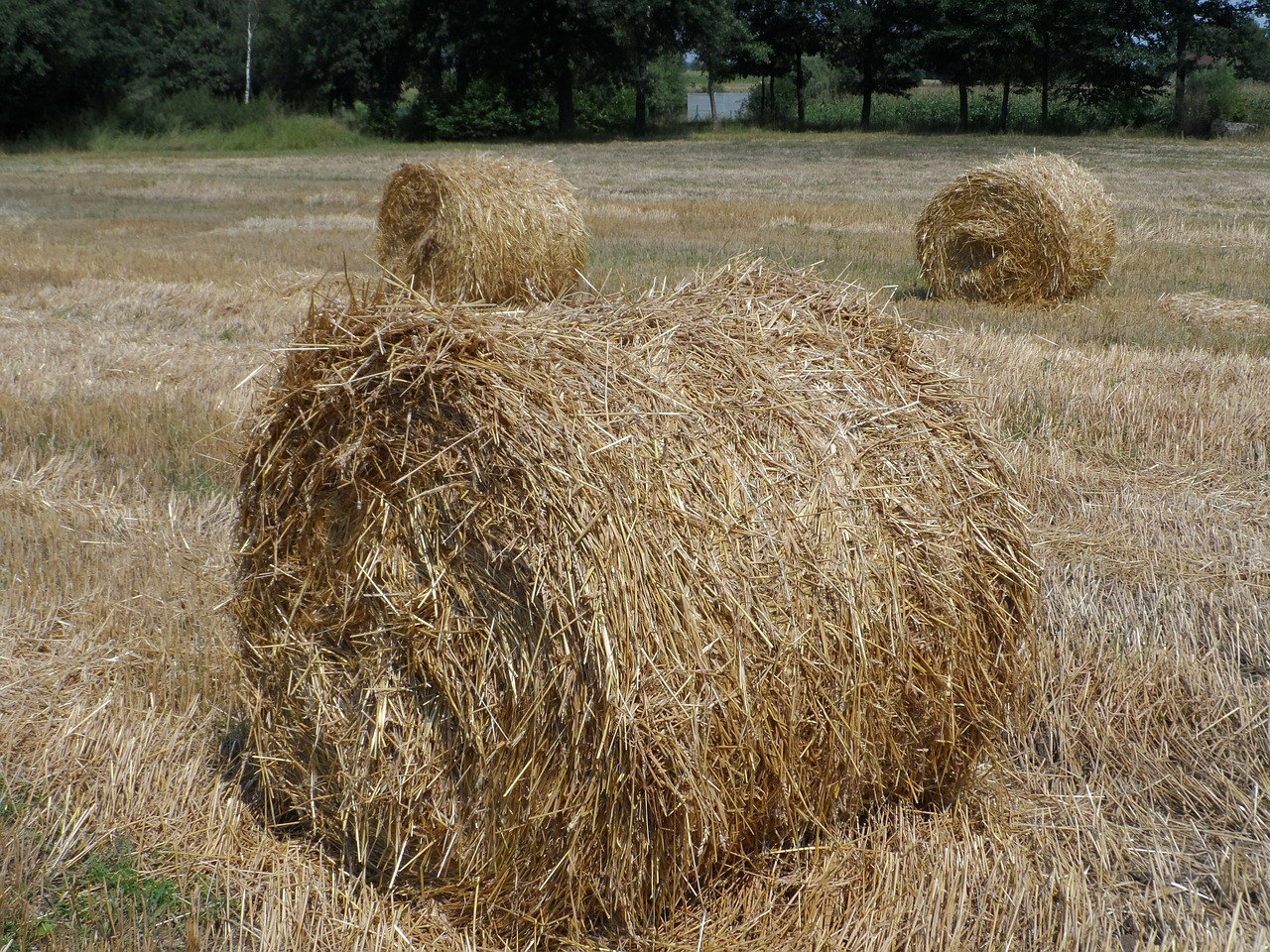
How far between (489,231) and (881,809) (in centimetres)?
853

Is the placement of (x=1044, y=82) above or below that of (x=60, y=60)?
below

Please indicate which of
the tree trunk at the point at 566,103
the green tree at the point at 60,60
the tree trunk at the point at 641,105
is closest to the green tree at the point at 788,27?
the tree trunk at the point at 641,105

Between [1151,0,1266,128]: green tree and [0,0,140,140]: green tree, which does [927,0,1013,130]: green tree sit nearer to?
[1151,0,1266,128]: green tree

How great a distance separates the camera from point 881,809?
11.5 ft

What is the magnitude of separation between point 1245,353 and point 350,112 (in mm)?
52192

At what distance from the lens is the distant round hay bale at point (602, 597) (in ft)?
9.46

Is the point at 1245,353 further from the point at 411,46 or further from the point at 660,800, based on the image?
the point at 411,46

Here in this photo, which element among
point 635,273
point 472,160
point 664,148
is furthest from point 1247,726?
point 664,148

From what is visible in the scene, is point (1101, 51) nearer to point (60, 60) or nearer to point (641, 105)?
point (641, 105)

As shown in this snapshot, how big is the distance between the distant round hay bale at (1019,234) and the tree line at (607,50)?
33.7 metres

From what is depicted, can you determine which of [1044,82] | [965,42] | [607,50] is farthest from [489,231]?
[965,42]

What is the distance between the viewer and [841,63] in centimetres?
5244

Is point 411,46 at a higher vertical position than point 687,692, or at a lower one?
higher

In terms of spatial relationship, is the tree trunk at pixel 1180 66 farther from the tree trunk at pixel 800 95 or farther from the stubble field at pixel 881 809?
the stubble field at pixel 881 809
